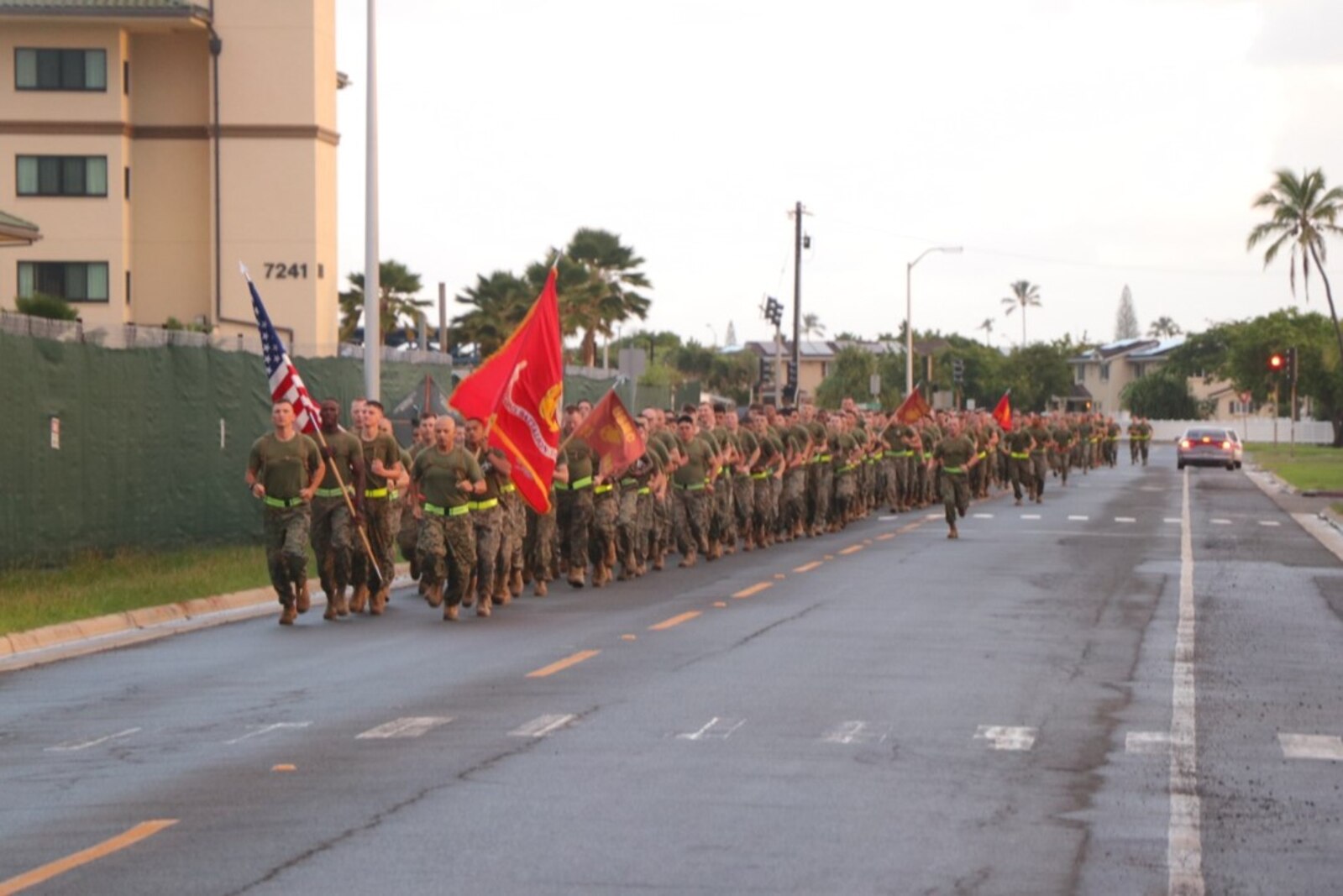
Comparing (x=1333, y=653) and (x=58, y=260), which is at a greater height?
(x=58, y=260)

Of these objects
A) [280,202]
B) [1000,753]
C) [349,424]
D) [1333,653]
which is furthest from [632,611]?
[280,202]

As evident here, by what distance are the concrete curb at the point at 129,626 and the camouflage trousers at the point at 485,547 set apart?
1946 millimetres

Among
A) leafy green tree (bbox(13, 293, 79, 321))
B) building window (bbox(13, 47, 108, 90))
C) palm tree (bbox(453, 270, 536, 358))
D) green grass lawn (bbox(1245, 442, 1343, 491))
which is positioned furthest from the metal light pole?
palm tree (bbox(453, 270, 536, 358))

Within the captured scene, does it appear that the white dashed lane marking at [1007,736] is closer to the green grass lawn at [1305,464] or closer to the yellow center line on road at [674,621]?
the yellow center line on road at [674,621]

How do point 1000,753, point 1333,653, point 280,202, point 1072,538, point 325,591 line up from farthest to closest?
1. point 280,202
2. point 1072,538
3. point 325,591
4. point 1333,653
5. point 1000,753

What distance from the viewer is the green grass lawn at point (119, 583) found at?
1906 cm

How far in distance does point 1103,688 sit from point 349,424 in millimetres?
20347

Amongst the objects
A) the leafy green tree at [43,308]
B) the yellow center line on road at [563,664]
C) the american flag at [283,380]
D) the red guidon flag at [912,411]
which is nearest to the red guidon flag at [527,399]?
the american flag at [283,380]

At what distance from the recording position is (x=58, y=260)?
5103 cm

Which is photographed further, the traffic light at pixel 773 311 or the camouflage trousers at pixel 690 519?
the traffic light at pixel 773 311

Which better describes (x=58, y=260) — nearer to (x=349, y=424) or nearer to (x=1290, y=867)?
(x=349, y=424)

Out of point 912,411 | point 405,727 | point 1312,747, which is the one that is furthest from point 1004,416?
point 405,727

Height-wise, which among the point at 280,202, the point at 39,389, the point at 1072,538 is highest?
the point at 280,202

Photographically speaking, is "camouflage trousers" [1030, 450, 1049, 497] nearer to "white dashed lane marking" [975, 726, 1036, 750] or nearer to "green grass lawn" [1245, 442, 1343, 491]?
"green grass lawn" [1245, 442, 1343, 491]
